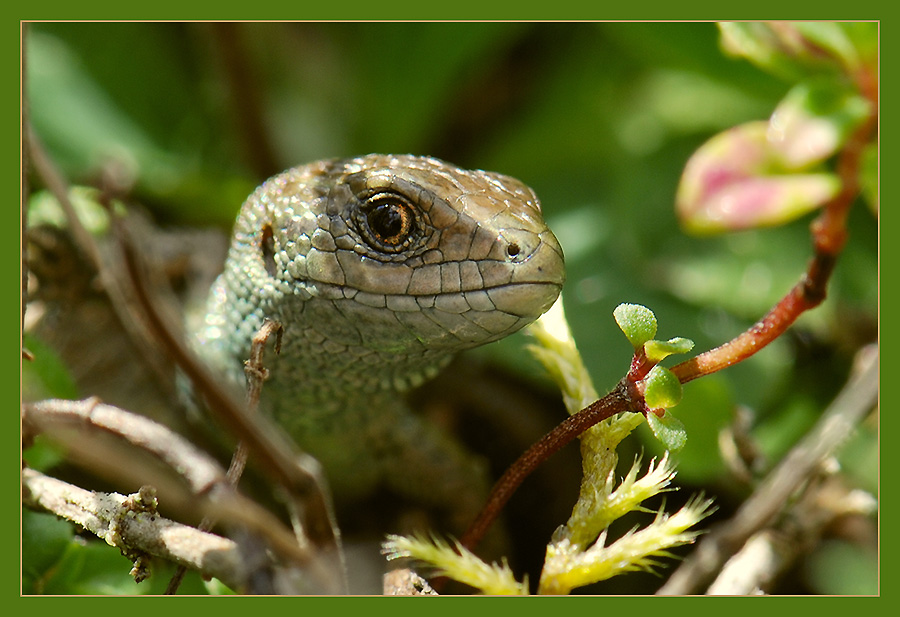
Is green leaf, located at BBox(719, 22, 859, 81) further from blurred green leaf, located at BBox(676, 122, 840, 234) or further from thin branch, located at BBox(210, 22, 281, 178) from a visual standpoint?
thin branch, located at BBox(210, 22, 281, 178)

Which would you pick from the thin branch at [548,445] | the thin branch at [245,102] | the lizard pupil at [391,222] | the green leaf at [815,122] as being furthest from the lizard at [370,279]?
the thin branch at [245,102]

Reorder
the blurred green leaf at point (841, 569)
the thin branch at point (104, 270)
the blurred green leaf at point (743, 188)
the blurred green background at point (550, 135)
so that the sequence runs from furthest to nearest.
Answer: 1. the blurred green background at point (550, 135)
2. the blurred green leaf at point (841, 569)
3. the blurred green leaf at point (743, 188)
4. the thin branch at point (104, 270)

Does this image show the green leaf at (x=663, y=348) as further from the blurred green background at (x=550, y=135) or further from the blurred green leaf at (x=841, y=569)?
the blurred green leaf at (x=841, y=569)

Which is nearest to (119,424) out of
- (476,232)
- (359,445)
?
(476,232)

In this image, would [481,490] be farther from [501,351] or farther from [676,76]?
[676,76]

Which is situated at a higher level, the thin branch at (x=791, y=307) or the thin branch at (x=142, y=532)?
the thin branch at (x=791, y=307)

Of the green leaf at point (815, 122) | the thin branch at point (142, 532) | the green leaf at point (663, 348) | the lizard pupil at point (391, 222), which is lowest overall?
the thin branch at point (142, 532)
